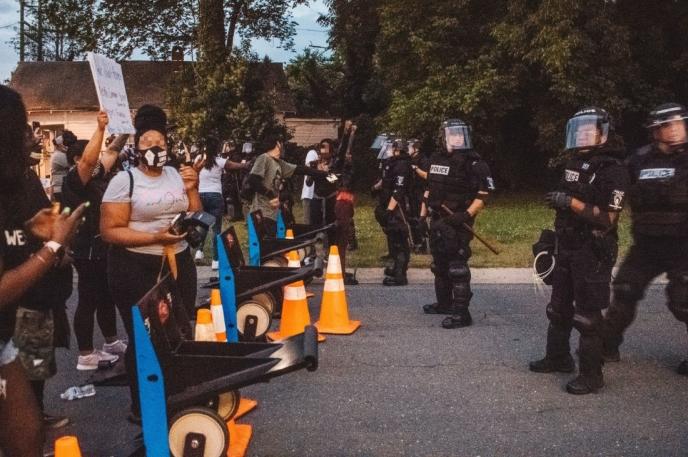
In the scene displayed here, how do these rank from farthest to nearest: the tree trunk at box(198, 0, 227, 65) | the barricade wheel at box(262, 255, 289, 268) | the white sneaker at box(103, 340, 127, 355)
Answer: the tree trunk at box(198, 0, 227, 65) < the barricade wheel at box(262, 255, 289, 268) < the white sneaker at box(103, 340, 127, 355)

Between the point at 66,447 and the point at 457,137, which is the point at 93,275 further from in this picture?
the point at 457,137

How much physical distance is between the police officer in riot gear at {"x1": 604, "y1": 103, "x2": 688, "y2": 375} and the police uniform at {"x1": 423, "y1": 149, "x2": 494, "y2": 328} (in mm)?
1780

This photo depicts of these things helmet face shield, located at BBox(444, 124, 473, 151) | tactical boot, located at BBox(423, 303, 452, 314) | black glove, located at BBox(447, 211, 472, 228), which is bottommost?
tactical boot, located at BBox(423, 303, 452, 314)

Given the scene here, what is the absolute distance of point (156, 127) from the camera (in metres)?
4.79

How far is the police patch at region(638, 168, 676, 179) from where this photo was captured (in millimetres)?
5402

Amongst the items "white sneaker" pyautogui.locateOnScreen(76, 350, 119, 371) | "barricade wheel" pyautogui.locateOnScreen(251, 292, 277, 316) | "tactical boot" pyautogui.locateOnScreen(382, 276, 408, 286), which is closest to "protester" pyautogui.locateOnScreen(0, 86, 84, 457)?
"white sneaker" pyautogui.locateOnScreen(76, 350, 119, 371)

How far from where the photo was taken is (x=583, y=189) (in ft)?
17.8

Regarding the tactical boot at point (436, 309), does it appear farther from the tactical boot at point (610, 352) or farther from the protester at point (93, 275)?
the protester at point (93, 275)

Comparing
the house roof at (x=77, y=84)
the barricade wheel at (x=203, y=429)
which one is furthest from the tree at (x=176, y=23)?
A: the barricade wheel at (x=203, y=429)

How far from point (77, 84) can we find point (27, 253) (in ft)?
149

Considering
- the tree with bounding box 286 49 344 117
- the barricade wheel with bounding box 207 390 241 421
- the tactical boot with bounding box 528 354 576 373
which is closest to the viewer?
the barricade wheel with bounding box 207 390 241 421

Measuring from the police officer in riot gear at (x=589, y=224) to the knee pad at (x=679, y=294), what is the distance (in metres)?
0.48

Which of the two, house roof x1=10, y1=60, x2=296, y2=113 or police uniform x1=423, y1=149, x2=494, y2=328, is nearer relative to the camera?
police uniform x1=423, y1=149, x2=494, y2=328

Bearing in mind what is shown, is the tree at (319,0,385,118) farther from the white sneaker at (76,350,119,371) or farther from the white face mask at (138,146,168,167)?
the white face mask at (138,146,168,167)
